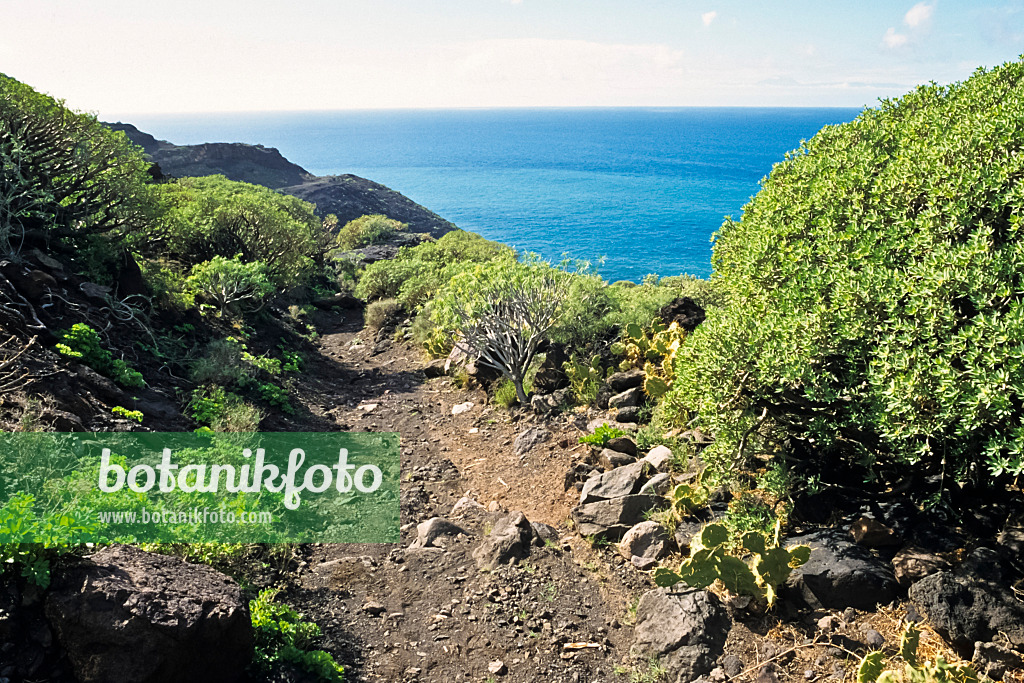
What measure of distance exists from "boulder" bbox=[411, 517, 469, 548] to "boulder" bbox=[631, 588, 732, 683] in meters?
3.02

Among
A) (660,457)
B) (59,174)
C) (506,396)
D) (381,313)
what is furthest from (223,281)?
(660,457)

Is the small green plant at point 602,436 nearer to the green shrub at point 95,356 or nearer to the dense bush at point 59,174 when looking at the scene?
the green shrub at point 95,356

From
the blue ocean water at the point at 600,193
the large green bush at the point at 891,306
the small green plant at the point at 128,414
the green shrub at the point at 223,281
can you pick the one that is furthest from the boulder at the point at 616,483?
the blue ocean water at the point at 600,193

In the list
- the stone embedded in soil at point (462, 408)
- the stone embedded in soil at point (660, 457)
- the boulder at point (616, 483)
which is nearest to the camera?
the boulder at point (616, 483)

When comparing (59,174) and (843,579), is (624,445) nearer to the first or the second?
(843,579)

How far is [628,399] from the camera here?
37.6ft

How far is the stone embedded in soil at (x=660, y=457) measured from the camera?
8.81m

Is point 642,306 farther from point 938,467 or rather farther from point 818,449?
point 938,467

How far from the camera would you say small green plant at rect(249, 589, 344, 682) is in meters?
5.58

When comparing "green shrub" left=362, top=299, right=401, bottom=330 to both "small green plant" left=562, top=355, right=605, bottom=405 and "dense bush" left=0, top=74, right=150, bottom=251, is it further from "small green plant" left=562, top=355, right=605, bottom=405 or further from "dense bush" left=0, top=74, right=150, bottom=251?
"small green plant" left=562, top=355, right=605, bottom=405

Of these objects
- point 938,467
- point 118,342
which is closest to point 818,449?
point 938,467

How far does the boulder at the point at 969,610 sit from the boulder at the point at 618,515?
10.6 feet

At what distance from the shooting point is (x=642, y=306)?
14531mm

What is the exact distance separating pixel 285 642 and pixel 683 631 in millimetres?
3757
